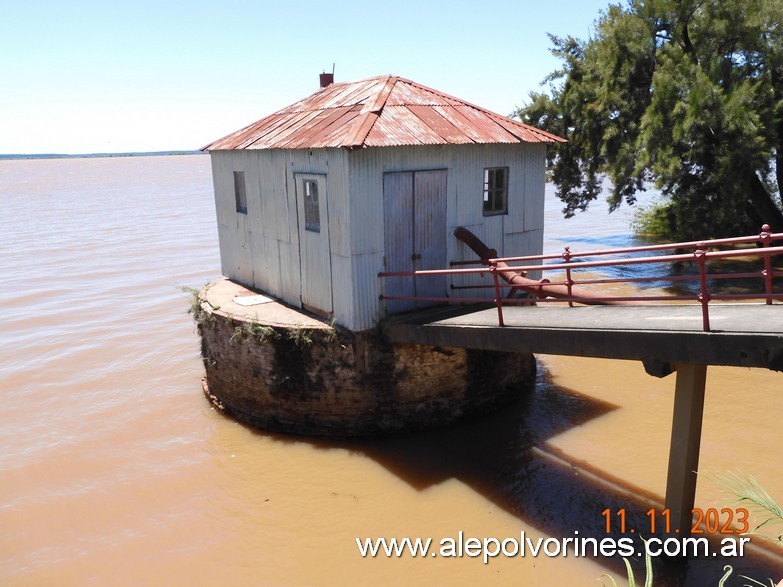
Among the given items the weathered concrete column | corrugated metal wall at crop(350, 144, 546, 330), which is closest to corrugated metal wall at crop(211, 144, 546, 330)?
corrugated metal wall at crop(350, 144, 546, 330)

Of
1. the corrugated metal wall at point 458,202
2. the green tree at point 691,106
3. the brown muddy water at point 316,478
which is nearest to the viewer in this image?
the brown muddy water at point 316,478

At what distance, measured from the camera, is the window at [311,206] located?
10367mm

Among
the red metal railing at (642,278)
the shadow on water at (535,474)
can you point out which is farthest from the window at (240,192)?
the shadow on water at (535,474)

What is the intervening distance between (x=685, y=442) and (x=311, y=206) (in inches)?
Answer: 258

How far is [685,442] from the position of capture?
7.09 metres

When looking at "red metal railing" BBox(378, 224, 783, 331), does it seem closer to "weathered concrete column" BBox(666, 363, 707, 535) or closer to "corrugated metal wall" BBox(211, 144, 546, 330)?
"corrugated metal wall" BBox(211, 144, 546, 330)

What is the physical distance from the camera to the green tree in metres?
16.1

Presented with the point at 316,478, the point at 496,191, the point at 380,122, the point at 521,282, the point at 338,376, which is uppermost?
the point at 380,122

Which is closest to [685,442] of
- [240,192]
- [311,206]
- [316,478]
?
[316,478]

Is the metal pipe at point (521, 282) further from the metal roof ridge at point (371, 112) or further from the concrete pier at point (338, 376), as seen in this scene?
the metal roof ridge at point (371, 112)

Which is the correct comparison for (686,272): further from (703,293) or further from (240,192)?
(703,293)

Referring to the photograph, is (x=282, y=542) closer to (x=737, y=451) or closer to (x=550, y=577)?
(x=550, y=577)

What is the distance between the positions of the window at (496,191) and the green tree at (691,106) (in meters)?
7.24

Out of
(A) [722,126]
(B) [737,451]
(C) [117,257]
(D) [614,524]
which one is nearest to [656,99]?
(A) [722,126]
